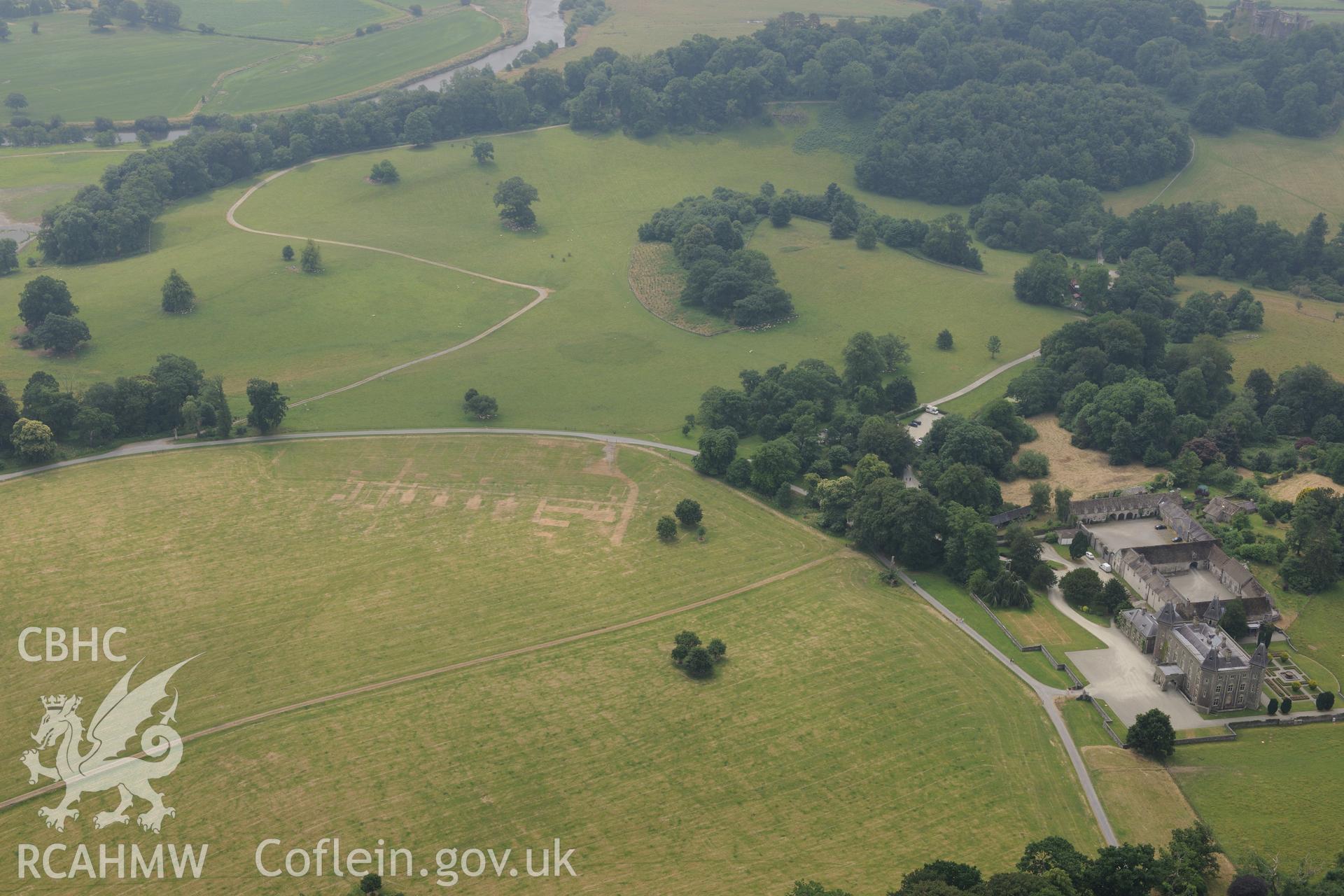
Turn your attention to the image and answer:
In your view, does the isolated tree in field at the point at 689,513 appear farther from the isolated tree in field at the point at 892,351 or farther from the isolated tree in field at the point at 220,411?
the isolated tree in field at the point at 220,411

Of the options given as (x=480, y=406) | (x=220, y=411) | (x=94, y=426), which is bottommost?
(x=480, y=406)

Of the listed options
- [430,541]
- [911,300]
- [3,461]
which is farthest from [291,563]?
[911,300]

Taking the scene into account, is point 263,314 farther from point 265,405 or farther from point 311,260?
point 265,405

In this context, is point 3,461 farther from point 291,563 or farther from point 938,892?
point 938,892

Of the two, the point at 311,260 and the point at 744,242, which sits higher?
the point at 311,260

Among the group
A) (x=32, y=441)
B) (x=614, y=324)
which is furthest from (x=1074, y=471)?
(x=32, y=441)

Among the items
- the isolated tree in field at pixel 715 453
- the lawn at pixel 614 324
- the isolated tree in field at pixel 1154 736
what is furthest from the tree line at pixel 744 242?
the isolated tree in field at pixel 1154 736

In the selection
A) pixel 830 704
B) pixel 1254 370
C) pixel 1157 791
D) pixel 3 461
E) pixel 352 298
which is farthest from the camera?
pixel 352 298
